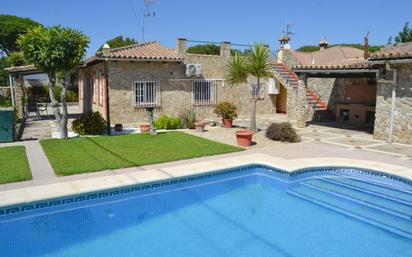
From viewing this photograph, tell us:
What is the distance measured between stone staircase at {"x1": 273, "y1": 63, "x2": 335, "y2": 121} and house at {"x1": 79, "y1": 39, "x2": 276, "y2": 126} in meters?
2.21

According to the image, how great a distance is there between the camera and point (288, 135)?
1424cm

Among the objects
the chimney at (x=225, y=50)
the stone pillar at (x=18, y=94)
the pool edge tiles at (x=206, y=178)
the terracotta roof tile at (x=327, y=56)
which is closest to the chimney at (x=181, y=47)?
the chimney at (x=225, y=50)

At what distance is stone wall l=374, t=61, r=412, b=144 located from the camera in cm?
1341

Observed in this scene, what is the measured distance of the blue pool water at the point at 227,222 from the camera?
20.1ft

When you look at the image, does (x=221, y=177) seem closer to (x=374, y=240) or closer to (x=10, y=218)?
(x=374, y=240)

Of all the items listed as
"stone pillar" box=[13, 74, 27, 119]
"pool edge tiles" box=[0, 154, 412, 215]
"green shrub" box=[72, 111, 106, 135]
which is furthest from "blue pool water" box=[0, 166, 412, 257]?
"stone pillar" box=[13, 74, 27, 119]

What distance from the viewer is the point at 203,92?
21.5 metres

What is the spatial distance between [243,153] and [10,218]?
7.61m

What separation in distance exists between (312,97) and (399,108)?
31.7 ft

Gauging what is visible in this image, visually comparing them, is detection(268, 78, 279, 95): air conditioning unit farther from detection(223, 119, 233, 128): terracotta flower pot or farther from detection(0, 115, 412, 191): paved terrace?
detection(223, 119, 233, 128): terracotta flower pot

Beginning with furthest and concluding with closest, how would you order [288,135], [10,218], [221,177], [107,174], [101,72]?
[101,72]
[288,135]
[221,177]
[107,174]
[10,218]

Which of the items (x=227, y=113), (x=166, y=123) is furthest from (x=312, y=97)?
(x=166, y=123)

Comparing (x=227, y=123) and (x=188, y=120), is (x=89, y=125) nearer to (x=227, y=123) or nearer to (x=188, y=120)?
(x=188, y=120)

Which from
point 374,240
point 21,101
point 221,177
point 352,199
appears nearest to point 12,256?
point 221,177
